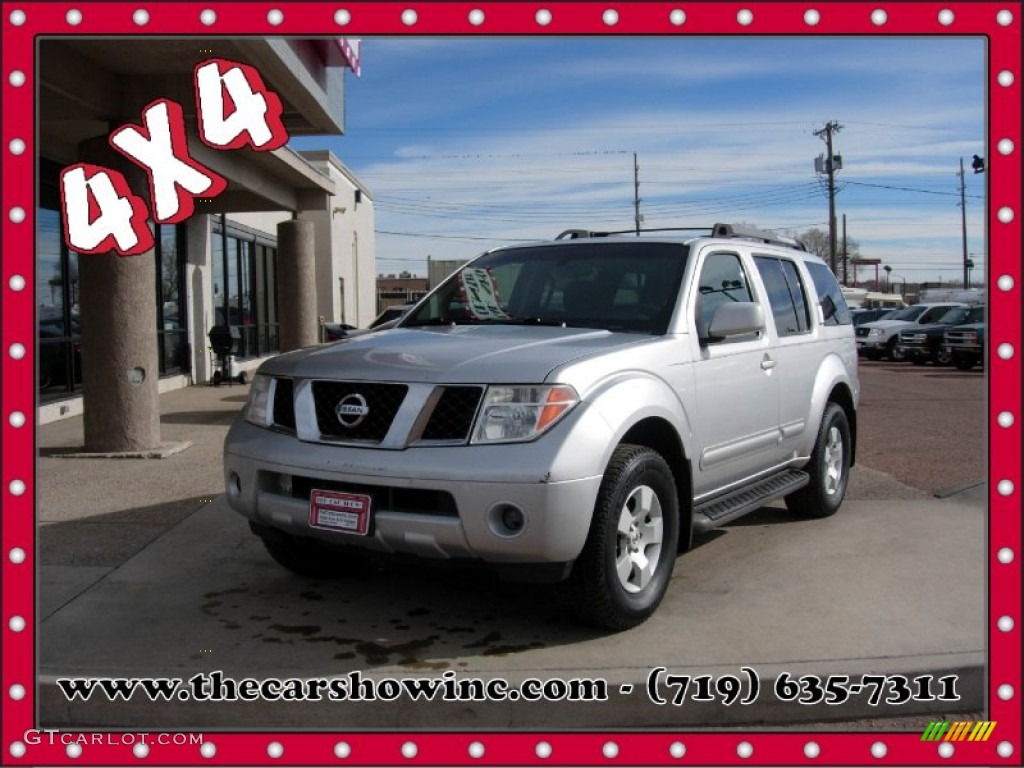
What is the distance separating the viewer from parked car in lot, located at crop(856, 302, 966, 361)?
91.9ft

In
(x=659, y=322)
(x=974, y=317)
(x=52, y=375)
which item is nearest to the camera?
(x=659, y=322)

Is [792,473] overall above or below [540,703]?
above

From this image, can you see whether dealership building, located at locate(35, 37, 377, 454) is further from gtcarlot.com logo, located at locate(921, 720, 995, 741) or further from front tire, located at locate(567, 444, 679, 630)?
gtcarlot.com logo, located at locate(921, 720, 995, 741)

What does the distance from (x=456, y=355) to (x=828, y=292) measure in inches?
153

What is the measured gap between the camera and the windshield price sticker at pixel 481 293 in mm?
5340

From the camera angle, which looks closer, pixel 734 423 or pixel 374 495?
pixel 374 495

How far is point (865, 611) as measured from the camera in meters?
4.62

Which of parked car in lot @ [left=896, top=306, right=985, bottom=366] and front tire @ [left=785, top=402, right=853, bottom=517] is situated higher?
parked car in lot @ [left=896, top=306, right=985, bottom=366]

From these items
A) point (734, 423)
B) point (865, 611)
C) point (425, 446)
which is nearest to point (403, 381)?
point (425, 446)

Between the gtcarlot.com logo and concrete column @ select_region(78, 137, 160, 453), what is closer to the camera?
the gtcarlot.com logo

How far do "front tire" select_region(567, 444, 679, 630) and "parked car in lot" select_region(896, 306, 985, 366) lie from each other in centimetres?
A: 2202

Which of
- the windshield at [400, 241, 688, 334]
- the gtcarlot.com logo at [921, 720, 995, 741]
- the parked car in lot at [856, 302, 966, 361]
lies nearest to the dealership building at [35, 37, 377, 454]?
the windshield at [400, 241, 688, 334]

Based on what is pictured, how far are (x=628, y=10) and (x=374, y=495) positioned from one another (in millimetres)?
2100
